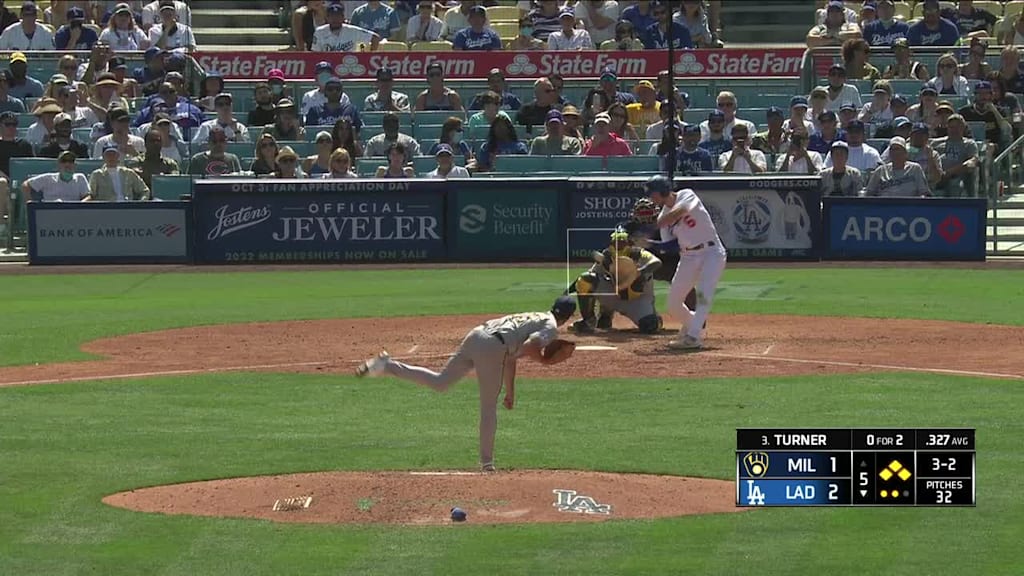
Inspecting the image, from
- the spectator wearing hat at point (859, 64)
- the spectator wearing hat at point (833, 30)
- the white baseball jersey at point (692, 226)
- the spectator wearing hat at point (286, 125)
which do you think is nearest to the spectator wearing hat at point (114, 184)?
the spectator wearing hat at point (286, 125)

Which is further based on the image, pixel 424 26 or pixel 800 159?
pixel 424 26

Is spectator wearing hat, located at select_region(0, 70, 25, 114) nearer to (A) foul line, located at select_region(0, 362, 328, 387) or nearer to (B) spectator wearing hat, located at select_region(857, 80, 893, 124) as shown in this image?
(A) foul line, located at select_region(0, 362, 328, 387)

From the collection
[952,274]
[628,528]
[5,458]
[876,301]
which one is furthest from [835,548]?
[952,274]

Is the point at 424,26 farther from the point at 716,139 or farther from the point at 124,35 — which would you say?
the point at 716,139

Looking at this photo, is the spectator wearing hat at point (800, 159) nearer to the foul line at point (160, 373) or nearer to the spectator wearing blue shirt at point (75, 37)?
the foul line at point (160, 373)

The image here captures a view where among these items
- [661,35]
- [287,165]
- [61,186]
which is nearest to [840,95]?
[661,35]

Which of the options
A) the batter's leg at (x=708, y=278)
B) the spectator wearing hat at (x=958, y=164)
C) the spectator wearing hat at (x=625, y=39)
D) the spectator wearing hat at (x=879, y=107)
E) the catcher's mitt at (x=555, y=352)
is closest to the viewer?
the catcher's mitt at (x=555, y=352)
